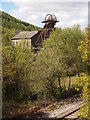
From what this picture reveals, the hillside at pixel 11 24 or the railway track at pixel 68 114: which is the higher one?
the hillside at pixel 11 24

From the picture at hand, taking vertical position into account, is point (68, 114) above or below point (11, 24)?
below

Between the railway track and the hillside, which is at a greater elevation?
the hillside

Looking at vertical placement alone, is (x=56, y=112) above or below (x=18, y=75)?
below

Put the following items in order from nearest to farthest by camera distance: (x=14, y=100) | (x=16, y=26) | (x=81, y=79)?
(x=81, y=79) < (x=14, y=100) < (x=16, y=26)

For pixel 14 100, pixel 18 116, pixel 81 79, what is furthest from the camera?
pixel 14 100

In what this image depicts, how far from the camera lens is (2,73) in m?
9.06

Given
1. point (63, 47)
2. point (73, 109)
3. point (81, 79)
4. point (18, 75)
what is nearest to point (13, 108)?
point (18, 75)

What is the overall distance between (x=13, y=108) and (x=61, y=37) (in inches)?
279

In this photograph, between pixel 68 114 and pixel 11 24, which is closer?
pixel 68 114

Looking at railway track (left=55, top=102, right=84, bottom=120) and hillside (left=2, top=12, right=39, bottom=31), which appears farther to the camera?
hillside (left=2, top=12, right=39, bottom=31)

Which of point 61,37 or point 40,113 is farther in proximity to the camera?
point 61,37

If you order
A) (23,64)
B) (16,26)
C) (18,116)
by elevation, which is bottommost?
(18,116)

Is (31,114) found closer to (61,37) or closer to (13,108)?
(13,108)

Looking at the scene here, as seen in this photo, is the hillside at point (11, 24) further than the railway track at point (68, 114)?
Yes
